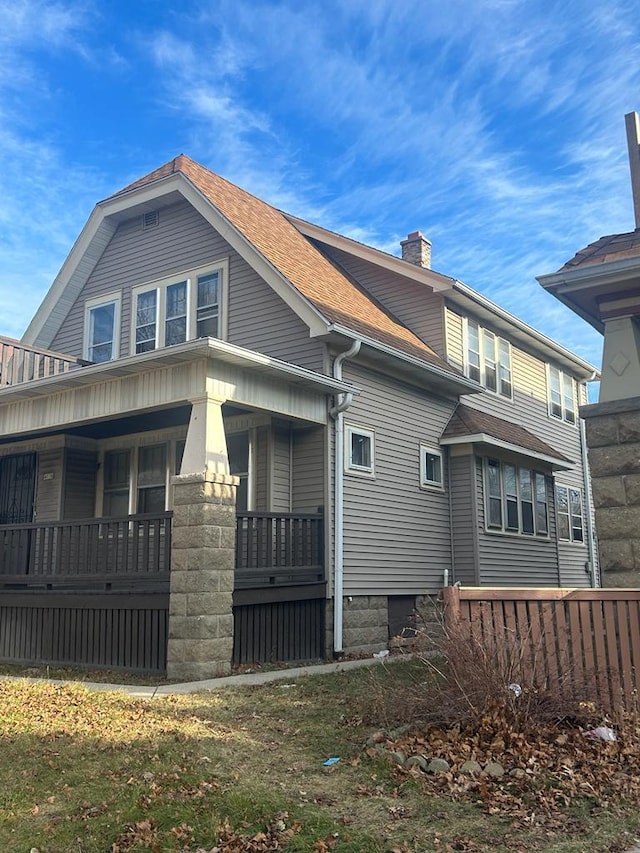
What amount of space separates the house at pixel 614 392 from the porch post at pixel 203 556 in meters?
4.70

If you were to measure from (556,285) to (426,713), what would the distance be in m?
4.33

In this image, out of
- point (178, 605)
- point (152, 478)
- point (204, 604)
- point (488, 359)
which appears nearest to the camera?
point (204, 604)

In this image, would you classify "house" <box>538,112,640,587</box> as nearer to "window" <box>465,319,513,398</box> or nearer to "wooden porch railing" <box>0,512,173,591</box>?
"wooden porch railing" <box>0,512,173,591</box>

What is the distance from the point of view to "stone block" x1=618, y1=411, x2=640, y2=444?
7832 mm

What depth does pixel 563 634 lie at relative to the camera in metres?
7.01

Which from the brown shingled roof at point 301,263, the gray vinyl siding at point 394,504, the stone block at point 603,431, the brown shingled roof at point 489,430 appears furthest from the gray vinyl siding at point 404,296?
the stone block at point 603,431

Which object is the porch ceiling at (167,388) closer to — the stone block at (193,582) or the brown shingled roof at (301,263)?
the brown shingled roof at (301,263)

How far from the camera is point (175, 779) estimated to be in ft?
17.6

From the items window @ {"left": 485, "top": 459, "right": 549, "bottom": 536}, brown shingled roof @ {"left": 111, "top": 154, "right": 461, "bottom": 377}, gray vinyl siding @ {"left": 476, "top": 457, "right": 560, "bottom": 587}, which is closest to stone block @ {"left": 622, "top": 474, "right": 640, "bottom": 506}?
brown shingled roof @ {"left": 111, "top": 154, "right": 461, "bottom": 377}

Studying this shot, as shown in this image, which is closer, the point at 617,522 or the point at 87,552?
the point at 617,522

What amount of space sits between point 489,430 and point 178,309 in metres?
6.58

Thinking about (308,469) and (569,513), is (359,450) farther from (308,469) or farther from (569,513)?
(569,513)

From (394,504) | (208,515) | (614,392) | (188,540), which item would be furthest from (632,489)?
(394,504)

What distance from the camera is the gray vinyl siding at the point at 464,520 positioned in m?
15.8
